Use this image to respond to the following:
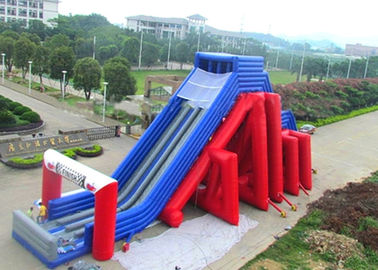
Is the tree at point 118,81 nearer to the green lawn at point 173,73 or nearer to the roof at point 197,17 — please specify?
the green lawn at point 173,73

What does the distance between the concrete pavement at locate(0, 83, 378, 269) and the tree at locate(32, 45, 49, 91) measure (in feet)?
16.0

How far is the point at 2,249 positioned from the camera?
41.9ft

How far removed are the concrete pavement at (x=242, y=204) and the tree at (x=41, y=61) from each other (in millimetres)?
4871

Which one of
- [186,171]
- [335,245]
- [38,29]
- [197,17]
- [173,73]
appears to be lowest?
[335,245]

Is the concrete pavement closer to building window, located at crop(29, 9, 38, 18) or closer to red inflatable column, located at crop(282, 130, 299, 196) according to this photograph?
red inflatable column, located at crop(282, 130, 299, 196)

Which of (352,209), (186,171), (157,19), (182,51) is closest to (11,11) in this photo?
(157,19)

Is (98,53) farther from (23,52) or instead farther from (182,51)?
(23,52)

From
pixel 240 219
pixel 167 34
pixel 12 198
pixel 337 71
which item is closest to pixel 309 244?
pixel 240 219

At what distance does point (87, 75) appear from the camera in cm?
3231

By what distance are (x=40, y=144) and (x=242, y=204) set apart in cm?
1142

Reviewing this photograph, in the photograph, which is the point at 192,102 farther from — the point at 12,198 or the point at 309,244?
the point at 12,198

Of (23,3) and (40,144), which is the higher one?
(23,3)

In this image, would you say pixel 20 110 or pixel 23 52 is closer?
pixel 20 110

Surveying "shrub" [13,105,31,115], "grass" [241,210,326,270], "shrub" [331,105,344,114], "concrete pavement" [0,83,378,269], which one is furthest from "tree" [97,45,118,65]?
"grass" [241,210,326,270]
